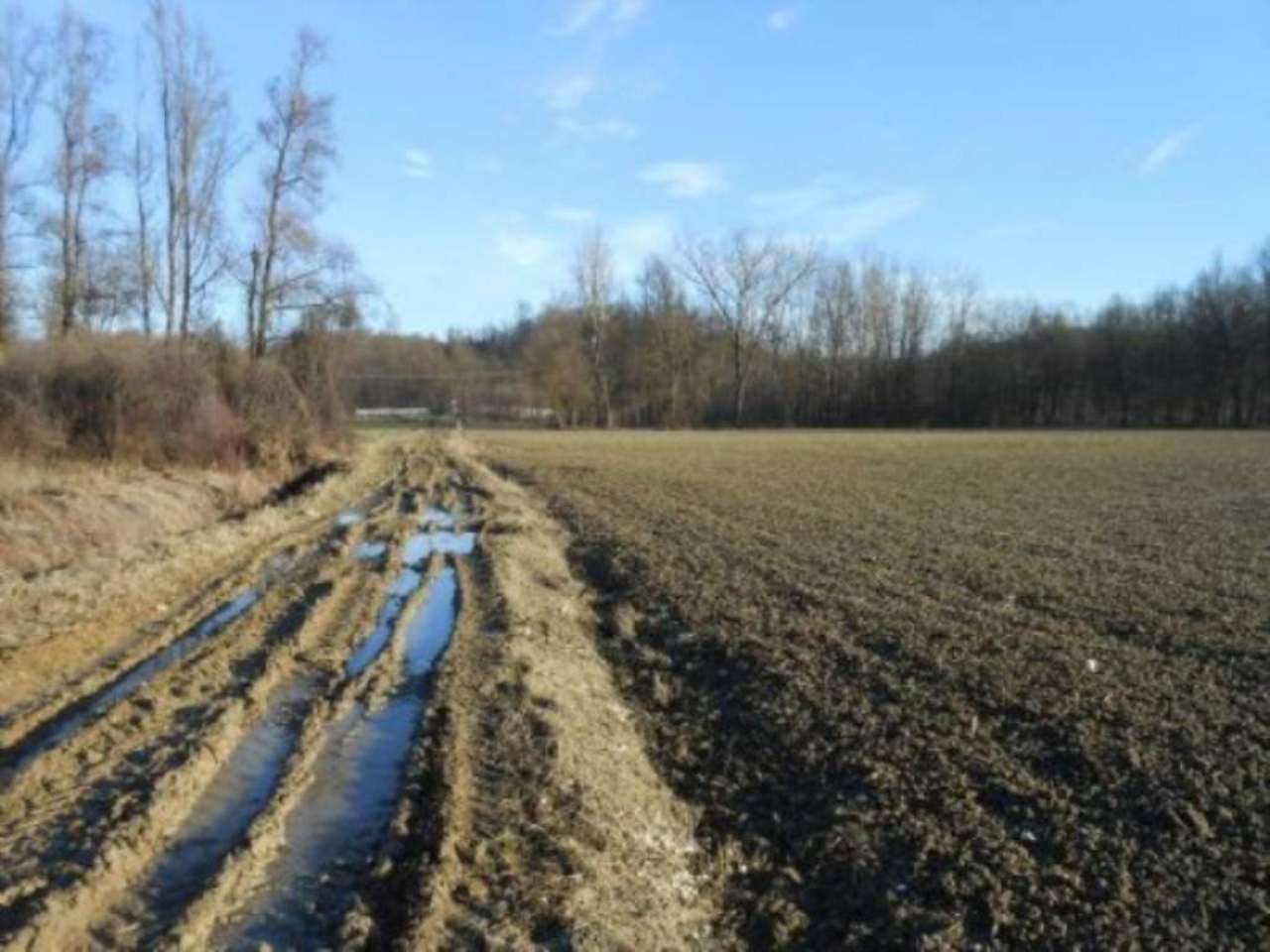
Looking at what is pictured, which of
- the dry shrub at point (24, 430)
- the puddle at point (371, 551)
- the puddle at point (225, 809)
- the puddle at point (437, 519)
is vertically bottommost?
the puddle at point (225, 809)

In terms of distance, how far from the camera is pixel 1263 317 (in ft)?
279

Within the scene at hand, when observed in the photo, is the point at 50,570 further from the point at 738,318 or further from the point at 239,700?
the point at 738,318

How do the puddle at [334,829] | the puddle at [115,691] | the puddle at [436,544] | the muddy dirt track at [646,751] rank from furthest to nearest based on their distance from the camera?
the puddle at [436,544], the puddle at [115,691], the muddy dirt track at [646,751], the puddle at [334,829]

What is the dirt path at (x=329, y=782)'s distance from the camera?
196 inches

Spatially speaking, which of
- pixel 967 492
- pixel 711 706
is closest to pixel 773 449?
pixel 967 492

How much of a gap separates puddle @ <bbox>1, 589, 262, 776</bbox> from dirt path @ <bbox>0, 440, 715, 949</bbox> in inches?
1.2

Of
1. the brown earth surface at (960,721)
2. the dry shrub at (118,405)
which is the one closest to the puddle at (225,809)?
the brown earth surface at (960,721)

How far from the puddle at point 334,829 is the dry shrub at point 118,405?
18.0 meters

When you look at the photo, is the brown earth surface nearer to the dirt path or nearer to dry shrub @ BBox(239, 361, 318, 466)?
the dirt path

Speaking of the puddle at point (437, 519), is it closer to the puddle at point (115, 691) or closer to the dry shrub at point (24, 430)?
the dry shrub at point (24, 430)

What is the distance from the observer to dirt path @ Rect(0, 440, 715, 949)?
4980mm

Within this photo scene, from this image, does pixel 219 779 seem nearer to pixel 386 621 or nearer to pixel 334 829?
pixel 334 829

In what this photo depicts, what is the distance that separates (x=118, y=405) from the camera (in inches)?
968

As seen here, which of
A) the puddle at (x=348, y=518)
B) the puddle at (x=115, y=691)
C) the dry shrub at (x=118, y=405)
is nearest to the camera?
the puddle at (x=115, y=691)
